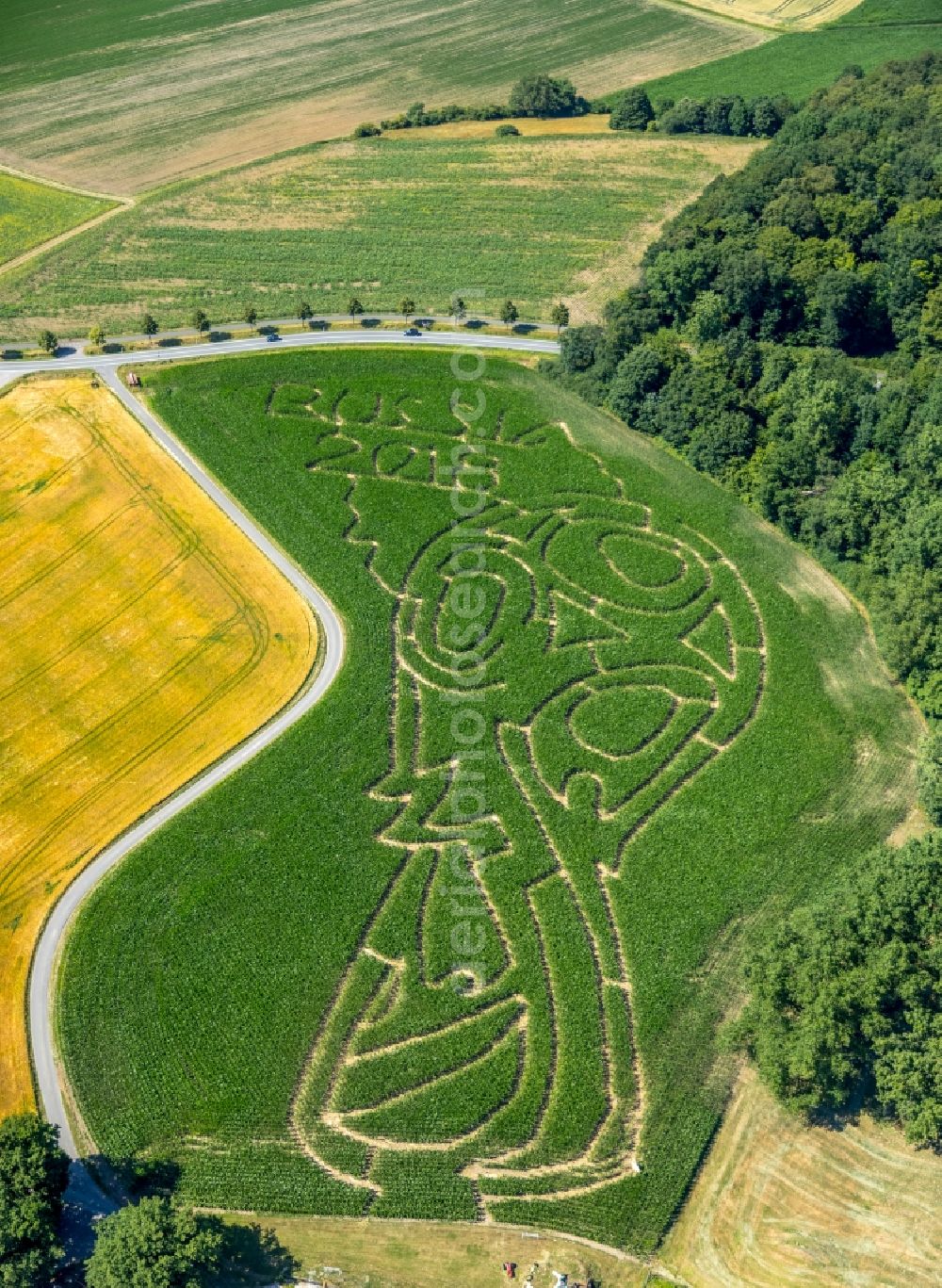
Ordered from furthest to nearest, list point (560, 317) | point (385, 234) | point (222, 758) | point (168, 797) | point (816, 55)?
point (816, 55)
point (385, 234)
point (560, 317)
point (222, 758)
point (168, 797)

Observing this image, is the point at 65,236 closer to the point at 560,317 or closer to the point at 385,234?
the point at 385,234

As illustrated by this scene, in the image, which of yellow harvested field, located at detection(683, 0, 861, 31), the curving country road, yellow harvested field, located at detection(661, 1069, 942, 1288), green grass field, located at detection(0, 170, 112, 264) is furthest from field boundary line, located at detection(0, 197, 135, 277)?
yellow harvested field, located at detection(661, 1069, 942, 1288)

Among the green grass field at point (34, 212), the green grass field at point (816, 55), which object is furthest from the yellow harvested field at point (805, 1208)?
the green grass field at point (816, 55)

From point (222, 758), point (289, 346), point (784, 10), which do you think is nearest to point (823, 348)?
point (289, 346)

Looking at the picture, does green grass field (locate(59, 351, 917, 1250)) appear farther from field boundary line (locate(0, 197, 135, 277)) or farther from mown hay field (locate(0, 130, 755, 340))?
field boundary line (locate(0, 197, 135, 277))

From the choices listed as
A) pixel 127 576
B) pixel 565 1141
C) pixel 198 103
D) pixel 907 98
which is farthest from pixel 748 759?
pixel 198 103

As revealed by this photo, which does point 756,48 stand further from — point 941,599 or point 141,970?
point 141,970

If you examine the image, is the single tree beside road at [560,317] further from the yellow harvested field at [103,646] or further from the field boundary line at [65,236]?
the field boundary line at [65,236]
